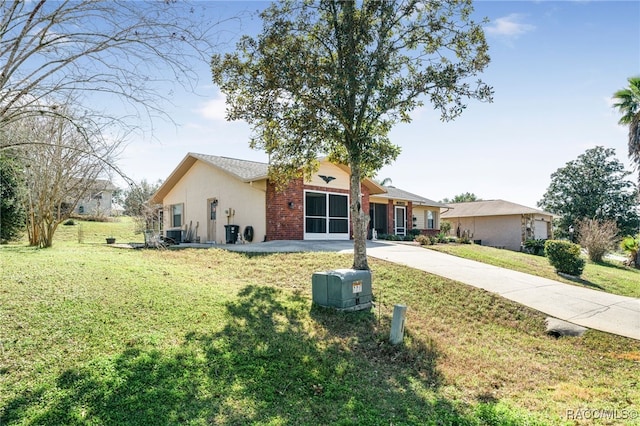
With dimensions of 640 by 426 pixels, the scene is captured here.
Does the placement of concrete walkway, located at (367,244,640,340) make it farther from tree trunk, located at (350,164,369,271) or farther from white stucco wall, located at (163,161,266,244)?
white stucco wall, located at (163,161,266,244)

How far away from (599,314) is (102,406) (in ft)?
32.2

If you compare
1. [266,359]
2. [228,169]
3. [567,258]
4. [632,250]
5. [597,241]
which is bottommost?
[266,359]

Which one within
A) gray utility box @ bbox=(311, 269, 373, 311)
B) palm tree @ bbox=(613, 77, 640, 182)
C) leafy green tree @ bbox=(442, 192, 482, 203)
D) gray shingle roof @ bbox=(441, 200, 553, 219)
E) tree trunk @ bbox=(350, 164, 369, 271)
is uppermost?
palm tree @ bbox=(613, 77, 640, 182)

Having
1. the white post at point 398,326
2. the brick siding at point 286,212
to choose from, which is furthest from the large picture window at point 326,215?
the white post at point 398,326

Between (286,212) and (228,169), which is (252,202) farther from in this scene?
(228,169)

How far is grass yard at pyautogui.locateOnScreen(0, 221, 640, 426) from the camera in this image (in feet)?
12.7

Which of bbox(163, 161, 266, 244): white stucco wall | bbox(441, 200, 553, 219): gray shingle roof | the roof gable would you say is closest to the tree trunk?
the roof gable

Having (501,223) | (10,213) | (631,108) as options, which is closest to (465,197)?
(501,223)

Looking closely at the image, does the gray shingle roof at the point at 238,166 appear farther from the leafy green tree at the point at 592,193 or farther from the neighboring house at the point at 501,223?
the leafy green tree at the point at 592,193

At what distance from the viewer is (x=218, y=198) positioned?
19.4 m

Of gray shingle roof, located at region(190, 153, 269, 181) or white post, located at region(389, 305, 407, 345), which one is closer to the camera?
white post, located at region(389, 305, 407, 345)

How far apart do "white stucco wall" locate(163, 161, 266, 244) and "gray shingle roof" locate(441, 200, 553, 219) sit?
21.6 m

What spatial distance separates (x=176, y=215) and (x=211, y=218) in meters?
4.23

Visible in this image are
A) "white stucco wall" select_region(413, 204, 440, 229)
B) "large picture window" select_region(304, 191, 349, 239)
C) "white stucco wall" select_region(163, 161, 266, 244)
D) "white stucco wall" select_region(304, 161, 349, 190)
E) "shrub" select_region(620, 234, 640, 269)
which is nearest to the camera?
"white stucco wall" select_region(163, 161, 266, 244)
